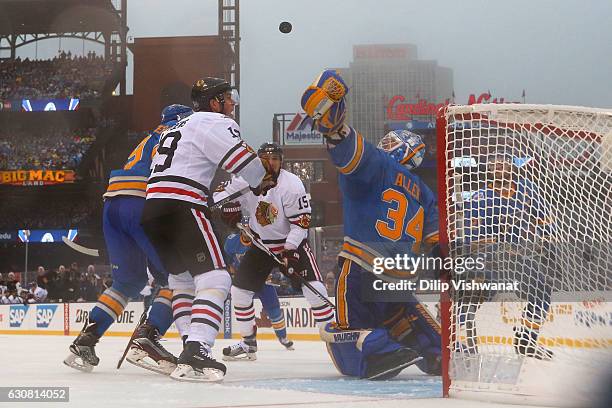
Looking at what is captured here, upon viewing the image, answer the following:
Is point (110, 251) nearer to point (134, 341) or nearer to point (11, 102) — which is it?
point (134, 341)

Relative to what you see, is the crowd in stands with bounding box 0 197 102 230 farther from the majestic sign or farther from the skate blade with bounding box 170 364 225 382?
the skate blade with bounding box 170 364 225 382

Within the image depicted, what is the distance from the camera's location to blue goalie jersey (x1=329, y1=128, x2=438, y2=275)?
12.7ft

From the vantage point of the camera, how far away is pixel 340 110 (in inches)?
133

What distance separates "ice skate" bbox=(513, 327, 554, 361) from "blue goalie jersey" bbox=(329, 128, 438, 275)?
2.88 ft

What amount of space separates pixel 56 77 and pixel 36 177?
447 cm

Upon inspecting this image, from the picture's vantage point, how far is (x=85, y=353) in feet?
14.1

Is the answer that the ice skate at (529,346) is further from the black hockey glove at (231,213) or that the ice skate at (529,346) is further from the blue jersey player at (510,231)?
the black hockey glove at (231,213)

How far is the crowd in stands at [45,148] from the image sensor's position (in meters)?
25.7

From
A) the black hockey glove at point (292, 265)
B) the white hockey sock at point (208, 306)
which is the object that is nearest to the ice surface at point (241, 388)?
the white hockey sock at point (208, 306)


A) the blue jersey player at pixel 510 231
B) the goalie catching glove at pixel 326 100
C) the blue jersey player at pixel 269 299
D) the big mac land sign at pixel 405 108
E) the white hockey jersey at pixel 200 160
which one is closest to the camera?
the blue jersey player at pixel 510 231

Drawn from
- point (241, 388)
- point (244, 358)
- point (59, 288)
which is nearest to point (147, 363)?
point (241, 388)

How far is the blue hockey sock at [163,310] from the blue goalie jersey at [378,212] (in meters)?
1.18

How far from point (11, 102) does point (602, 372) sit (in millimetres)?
27156

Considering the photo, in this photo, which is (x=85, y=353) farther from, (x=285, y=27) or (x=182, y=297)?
(x=285, y=27)
